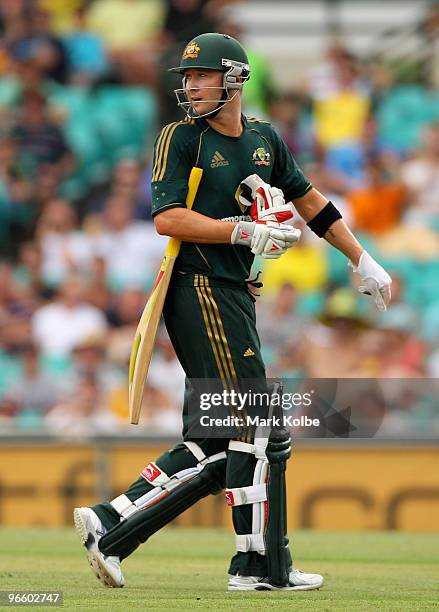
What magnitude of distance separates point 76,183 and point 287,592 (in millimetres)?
8811

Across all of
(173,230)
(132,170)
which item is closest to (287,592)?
(173,230)

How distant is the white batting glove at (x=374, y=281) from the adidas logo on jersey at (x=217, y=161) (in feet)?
2.53

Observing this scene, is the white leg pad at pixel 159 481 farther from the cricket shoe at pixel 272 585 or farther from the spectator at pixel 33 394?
the spectator at pixel 33 394

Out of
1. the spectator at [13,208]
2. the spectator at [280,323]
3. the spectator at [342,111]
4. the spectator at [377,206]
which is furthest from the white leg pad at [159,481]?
the spectator at [342,111]

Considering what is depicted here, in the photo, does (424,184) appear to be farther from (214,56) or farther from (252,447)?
(252,447)

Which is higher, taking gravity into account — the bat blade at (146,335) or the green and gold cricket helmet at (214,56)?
the green and gold cricket helmet at (214,56)

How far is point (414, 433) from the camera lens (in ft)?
33.2

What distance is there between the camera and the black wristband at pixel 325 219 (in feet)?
19.8

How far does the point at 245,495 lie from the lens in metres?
5.56

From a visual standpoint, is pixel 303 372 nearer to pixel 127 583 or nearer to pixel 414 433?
pixel 414 433

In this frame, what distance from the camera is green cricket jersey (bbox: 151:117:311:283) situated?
5.55 m

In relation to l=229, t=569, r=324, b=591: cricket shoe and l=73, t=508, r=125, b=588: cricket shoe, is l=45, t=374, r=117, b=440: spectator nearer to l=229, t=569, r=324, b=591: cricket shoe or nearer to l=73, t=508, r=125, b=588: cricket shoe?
l=73, t=508, r=125, b=588: cricket shoe

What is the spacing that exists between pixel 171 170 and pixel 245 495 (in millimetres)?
1344

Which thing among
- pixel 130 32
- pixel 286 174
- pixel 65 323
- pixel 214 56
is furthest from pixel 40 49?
pixel 214 56
